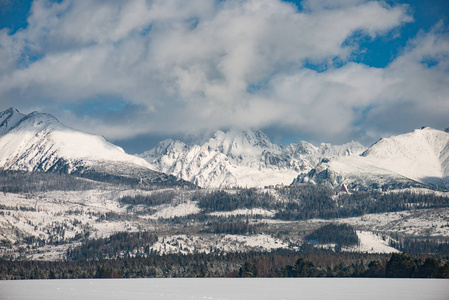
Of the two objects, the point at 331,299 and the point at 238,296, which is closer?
the point at 331,299

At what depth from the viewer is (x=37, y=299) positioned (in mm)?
148375

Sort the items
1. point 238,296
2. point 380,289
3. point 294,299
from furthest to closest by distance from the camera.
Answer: point 380,289, point 238,296, point 294,299

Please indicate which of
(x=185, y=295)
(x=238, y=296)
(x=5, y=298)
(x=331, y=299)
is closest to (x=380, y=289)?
(x=331, y=299)

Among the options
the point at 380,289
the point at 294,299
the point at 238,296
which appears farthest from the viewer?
the point at 380,289

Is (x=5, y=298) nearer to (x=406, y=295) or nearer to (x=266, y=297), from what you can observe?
(x=266, y=297)

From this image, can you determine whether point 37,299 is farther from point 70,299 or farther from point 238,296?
point 238,296

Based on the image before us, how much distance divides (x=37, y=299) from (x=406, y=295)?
307 ft

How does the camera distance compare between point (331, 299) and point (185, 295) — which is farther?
point (185, 295)

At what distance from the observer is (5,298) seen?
500ft

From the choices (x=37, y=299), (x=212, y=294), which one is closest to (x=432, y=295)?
(x=212, y=294)

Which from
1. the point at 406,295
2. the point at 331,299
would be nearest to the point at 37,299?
the point at 331,299

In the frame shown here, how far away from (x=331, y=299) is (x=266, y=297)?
17109 millimetres

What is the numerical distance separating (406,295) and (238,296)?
43.3 m

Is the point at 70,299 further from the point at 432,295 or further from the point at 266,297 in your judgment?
the point at 432,295
